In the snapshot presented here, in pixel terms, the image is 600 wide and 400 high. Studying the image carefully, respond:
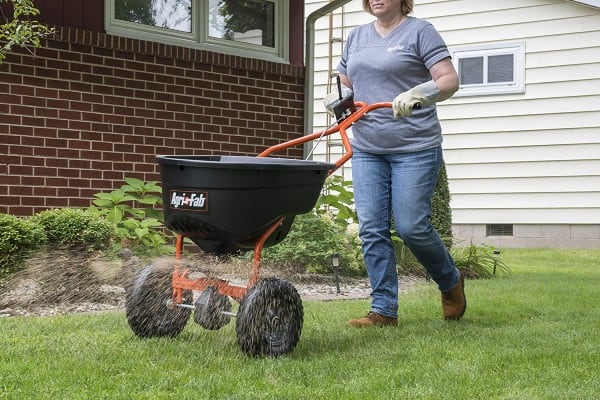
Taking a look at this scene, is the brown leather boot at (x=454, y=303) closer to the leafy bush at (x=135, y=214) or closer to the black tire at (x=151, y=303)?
the black tire at (x=151, y=303)

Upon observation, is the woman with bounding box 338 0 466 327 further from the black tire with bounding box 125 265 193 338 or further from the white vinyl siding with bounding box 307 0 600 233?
the white vinyl siding with bounding box 307 0 600 233

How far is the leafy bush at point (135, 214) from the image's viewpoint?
679cm

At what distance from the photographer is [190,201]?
12.9 ft

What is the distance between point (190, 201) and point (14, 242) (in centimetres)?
210

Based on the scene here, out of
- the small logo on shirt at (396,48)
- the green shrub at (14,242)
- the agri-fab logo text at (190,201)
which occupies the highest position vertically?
the small logo on shirt at (396,48)

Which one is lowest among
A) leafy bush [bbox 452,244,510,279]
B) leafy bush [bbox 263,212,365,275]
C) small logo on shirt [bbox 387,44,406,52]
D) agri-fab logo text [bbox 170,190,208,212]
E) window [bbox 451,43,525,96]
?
leafy bush [bbox 452,244,510,279]

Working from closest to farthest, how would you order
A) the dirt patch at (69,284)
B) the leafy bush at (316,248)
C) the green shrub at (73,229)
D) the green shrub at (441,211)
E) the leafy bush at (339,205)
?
1. the dirt patch at (69,284)
2. the green shrub at (73,229)
3. the leafy bush at (316,248)
4. the leafy bush at (339,205)
5. the green shrub at (441,211)

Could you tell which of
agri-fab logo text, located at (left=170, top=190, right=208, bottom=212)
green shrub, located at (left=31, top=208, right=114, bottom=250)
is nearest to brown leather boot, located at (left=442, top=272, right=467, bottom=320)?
agri-fab logo text, located at (left=170, top=190, right=208, bottom=212)

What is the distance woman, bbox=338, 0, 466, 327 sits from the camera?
4.77 m

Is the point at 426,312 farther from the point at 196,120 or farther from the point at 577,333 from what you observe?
the point at 196,120

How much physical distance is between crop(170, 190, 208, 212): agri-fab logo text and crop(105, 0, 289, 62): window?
3965 millimetres

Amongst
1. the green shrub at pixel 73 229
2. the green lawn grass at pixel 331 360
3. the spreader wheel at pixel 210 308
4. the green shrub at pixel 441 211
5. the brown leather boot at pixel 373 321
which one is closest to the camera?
the green lawn grass at pixel 331 360

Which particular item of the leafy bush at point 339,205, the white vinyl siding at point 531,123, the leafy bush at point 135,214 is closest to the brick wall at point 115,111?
the leafy bush at point 135,214

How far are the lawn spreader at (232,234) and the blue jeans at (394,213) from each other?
567 mm
